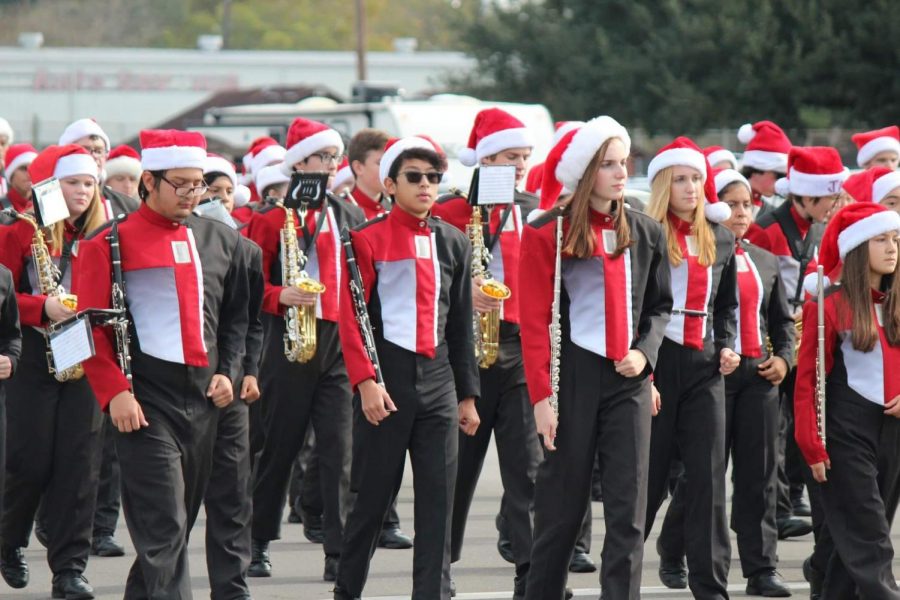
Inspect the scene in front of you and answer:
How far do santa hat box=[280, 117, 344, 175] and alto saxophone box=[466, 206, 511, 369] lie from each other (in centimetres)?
130

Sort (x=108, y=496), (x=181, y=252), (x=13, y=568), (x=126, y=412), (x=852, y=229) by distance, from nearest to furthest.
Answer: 1. (x=126, y=412)
2. (x=181, y=252)
3. (x=852, y=229)
4. (x=13, y=568)
5. (x=108, y=496)

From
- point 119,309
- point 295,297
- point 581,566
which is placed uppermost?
point 119,309

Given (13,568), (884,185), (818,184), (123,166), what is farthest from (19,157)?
(884,185)

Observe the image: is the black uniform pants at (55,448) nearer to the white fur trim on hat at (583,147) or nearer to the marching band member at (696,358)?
the marching band member at (696,358)

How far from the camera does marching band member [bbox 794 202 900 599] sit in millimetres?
7613

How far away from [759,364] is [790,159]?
163 cm

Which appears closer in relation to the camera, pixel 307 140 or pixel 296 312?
pixel 296 312

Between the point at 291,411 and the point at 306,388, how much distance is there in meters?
0.15

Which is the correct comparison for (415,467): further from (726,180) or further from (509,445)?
(726,180)

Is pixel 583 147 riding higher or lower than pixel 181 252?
higher

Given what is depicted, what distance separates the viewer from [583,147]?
7.30 m

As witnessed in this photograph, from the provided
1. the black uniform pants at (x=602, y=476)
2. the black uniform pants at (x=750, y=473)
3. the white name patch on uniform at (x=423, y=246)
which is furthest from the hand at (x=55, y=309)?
the black uniform pants at (x=750, y=473)

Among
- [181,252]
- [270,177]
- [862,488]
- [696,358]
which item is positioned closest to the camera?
[181,252]

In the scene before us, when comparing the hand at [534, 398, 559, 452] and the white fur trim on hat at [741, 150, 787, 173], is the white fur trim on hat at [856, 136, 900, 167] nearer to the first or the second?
the white fur trim on hat at [741, 150, 787, 173]
